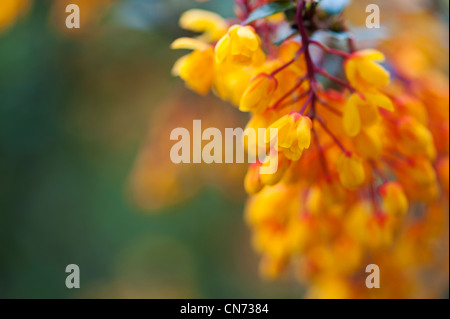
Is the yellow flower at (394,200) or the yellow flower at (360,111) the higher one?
the yellow flower at (360,111)

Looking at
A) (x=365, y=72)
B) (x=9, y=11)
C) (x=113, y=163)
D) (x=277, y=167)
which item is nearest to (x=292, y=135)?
(x=277, y=167)

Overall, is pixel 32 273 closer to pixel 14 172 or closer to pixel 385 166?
pixel 14 172

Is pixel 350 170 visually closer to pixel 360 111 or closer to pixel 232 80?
pixel 360 111

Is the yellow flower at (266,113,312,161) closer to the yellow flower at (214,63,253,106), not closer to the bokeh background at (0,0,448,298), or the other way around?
the yellow flower at (214,63,253,106)

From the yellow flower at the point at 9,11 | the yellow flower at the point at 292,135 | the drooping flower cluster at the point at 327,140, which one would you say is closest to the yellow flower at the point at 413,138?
the drooping flower cluster at the point at 327,140

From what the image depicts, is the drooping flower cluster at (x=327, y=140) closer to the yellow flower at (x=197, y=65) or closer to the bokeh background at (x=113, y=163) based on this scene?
the yellow flower at (x=197, y=65)

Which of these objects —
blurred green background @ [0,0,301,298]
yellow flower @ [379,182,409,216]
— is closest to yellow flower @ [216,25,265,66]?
yellow flower @ [379,182,409,216]

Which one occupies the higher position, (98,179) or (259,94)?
(98,179)
